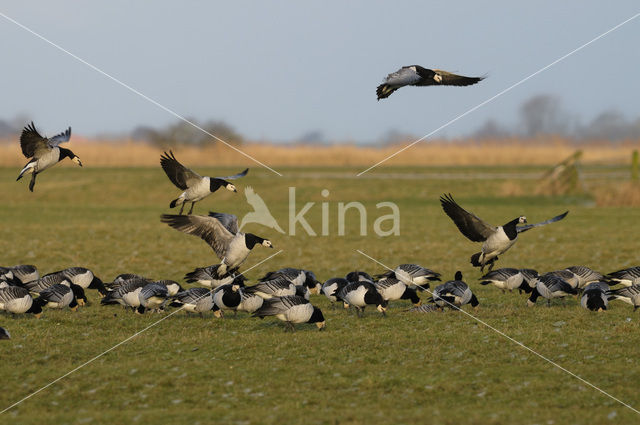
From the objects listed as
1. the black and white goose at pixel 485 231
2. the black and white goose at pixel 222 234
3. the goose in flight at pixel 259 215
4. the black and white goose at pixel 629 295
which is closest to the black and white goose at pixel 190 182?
the black and white goose at pixel 222 234

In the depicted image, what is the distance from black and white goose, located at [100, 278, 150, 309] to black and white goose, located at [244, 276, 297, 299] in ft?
7.77

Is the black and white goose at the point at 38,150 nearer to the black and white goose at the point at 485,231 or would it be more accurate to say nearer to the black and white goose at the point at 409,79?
the black and white goose at the point at 409,79

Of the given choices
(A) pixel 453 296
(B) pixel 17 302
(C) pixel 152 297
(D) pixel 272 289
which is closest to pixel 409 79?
(A) pixel 453 296

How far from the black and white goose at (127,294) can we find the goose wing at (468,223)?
6613mm

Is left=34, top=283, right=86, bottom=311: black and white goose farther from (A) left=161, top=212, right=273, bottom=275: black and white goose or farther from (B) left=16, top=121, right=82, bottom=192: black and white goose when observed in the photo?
(B) left=16, top=121, right=82, bottom=192: black and white goose

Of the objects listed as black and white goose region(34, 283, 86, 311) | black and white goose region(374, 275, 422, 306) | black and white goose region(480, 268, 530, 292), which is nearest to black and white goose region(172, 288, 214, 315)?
black and white goose region(34, 283, 86, 311)

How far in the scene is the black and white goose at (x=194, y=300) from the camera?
16.3 m

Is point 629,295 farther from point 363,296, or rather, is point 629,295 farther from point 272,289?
point 272,289

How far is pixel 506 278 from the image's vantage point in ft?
61.5

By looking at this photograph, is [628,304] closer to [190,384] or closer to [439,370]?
[439,370]

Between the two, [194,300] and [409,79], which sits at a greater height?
[409,79]

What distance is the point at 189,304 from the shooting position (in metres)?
16.3

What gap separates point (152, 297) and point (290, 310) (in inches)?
134

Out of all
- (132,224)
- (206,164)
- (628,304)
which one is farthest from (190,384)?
(206,164)
